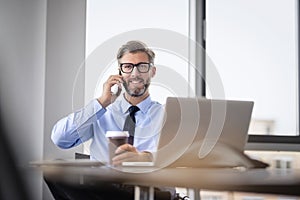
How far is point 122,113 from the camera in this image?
8.68 ft

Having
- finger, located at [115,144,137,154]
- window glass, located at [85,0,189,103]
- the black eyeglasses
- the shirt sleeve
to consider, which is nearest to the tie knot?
the shirt sleeve

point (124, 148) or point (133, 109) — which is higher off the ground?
point (133, 109)

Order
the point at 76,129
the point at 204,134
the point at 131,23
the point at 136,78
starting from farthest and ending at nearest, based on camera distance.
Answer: the point at 131,23 < the point at 76,129 < the point at 136,78 < the point at 204,134

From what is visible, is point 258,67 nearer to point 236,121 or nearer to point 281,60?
point 281,60

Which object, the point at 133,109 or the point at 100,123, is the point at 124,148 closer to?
the point at 133,109

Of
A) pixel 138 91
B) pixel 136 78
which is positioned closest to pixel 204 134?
pixel 136 78

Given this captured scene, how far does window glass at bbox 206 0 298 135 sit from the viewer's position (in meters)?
4.18

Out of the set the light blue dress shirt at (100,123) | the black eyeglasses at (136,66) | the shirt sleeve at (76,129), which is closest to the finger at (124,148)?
the black eyeglasses at (136,66)

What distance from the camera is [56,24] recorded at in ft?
12.6

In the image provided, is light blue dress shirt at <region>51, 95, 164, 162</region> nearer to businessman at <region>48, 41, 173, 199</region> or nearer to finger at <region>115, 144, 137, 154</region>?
businessman at <region>48, 41, 173, 199</region>

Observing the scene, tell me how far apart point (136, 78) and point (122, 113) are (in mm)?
431

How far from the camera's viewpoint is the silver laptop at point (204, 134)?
1.68 metres

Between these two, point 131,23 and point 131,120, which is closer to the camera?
point 131,120

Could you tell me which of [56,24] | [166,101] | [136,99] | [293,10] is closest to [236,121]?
[166,101]
